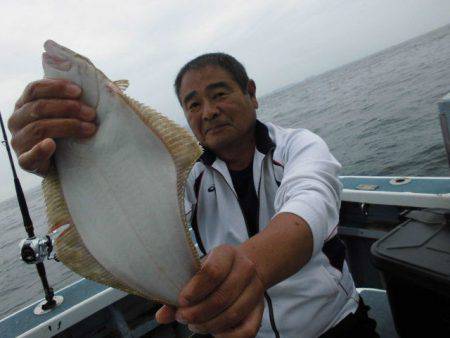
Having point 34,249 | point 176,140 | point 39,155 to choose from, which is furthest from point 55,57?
point 34,249

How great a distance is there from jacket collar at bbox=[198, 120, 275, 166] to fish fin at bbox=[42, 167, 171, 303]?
139 cm

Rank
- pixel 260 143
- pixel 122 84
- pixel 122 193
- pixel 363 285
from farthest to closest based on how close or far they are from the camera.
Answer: pixel 363 285
pixel 260 143
pixel 122 84
pixel 122 193

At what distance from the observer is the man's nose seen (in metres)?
2.49

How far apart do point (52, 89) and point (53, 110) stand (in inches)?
2.8

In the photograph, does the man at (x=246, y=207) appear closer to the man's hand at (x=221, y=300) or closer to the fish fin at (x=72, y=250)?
the man's hand at (x=221, y=300)

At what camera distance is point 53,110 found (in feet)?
3.81

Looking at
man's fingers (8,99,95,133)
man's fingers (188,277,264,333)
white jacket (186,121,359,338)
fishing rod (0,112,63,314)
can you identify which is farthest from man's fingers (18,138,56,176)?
fishing rod (0,112,63,314)

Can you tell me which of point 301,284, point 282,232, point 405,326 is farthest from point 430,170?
point 282,232

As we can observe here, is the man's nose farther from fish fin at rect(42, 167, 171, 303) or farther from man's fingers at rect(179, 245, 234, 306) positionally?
man's fingers at rect(179, 245, 234, 306)

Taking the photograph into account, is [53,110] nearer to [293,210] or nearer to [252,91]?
[293,210]

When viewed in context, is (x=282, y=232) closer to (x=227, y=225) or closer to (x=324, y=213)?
(x=324, y=213)

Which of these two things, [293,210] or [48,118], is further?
[293,210]

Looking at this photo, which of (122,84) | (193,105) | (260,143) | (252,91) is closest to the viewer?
(122,84)

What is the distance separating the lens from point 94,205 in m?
1.15
